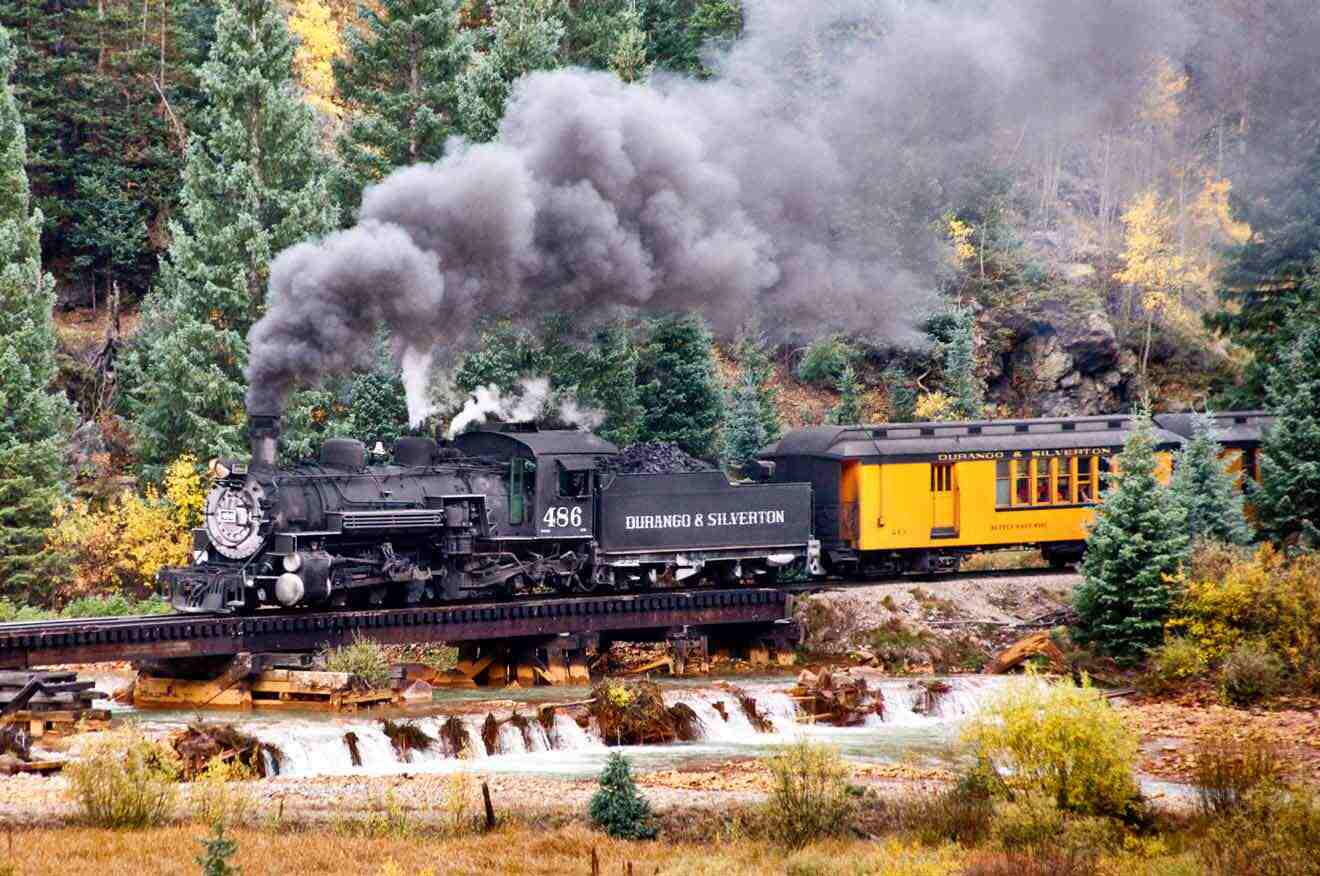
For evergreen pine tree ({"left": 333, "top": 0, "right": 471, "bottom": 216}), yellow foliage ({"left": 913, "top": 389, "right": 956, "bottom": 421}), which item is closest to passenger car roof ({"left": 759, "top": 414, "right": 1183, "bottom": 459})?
yellow foliage ({"left": 913, "top": 389, "right": 956, "bottom": 421})

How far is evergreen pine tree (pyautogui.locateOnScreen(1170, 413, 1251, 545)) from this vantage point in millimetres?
35281

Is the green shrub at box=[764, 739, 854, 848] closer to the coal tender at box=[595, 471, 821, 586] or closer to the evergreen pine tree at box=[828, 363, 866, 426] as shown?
the coal tender at box=[595, 471, 821, 586]

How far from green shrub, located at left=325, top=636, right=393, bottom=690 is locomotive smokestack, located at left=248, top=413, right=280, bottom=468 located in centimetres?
363

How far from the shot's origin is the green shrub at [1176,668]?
1247 inches

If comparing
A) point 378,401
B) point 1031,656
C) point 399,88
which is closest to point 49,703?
point 1031,656

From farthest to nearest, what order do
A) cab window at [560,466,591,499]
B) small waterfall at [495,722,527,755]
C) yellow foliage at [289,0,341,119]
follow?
yellow foliage at [289,0,341,119] < cab window at [560,466,591,499] < small waterfall at [495,722,527,755]

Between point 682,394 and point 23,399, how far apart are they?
19021 mm

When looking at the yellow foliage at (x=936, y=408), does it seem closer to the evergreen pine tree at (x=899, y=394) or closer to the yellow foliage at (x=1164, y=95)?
the evergreen pine tree at (x=899, y=394)

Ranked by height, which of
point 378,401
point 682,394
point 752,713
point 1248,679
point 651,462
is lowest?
point 752,713

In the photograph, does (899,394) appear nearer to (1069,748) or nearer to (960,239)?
(960,239)

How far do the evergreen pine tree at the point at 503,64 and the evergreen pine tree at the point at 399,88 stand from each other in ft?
6.04

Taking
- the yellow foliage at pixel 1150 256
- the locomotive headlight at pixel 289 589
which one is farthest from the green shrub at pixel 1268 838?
the yellow foliage at pixel 1150 256

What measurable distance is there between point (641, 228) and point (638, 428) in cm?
1305

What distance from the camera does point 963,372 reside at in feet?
183
